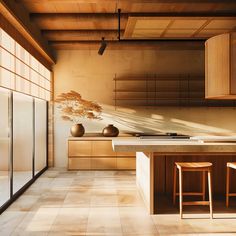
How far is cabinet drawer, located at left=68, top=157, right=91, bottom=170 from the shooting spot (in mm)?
7214

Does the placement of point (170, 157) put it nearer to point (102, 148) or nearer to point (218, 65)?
point (218, 65)

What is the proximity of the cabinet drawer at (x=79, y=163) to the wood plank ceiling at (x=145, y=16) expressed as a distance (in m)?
2.80

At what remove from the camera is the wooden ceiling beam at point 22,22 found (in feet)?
12.7

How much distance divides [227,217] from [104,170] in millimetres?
3640

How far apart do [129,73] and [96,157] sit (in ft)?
6.93

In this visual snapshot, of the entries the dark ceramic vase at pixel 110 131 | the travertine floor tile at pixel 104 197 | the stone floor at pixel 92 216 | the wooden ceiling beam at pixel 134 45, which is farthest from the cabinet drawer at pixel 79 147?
the wooden ceiling beam at pixel 134 45

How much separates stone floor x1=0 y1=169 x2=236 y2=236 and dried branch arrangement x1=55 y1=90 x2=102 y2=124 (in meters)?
2.37

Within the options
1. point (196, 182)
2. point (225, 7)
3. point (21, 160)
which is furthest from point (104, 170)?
point (225, 7)

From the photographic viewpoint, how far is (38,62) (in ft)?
21.6

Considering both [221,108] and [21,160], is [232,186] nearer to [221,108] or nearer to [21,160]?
[221,108]

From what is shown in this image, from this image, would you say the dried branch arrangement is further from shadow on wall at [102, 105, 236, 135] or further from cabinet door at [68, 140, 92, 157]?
cabinet door at [68, 140, 92, 157]

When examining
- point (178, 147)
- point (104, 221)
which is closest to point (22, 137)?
point (104, 221)

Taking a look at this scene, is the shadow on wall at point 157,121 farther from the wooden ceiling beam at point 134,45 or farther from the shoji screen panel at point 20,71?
the wooden ceiling beam at point 134,45

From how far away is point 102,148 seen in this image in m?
7.19
